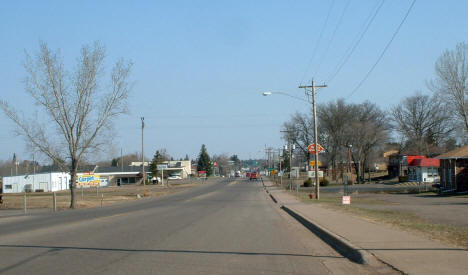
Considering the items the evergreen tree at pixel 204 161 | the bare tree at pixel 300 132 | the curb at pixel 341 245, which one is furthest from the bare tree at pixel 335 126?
the evergreen tree at pixel 204 161

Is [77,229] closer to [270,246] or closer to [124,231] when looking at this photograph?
[124,231]

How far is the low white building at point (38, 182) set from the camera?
8714 centimetres

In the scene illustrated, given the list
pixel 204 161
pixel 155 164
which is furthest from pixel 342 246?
pixel 204 161

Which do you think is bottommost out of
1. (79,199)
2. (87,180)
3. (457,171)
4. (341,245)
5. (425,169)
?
(79,199)

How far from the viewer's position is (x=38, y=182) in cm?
8956

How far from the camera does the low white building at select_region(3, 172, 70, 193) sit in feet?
286

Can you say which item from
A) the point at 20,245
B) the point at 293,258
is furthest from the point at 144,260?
the point at 20,245

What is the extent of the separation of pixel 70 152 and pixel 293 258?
27659 millimetres

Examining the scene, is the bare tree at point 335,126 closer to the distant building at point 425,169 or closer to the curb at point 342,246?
the distant building at point 425,169

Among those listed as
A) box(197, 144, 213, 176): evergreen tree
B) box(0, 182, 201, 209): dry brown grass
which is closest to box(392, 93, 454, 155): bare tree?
box(0, 182, 201, 209): dry brown grass

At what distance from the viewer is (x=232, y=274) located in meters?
8.60

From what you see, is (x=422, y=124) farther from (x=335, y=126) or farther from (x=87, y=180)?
(x=87, y=180)

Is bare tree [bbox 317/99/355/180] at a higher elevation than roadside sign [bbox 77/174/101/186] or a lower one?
higher

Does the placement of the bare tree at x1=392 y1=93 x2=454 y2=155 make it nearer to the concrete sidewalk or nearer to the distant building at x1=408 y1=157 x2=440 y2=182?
the distant building at x1=408 y1=157 x2=440 y2=182
